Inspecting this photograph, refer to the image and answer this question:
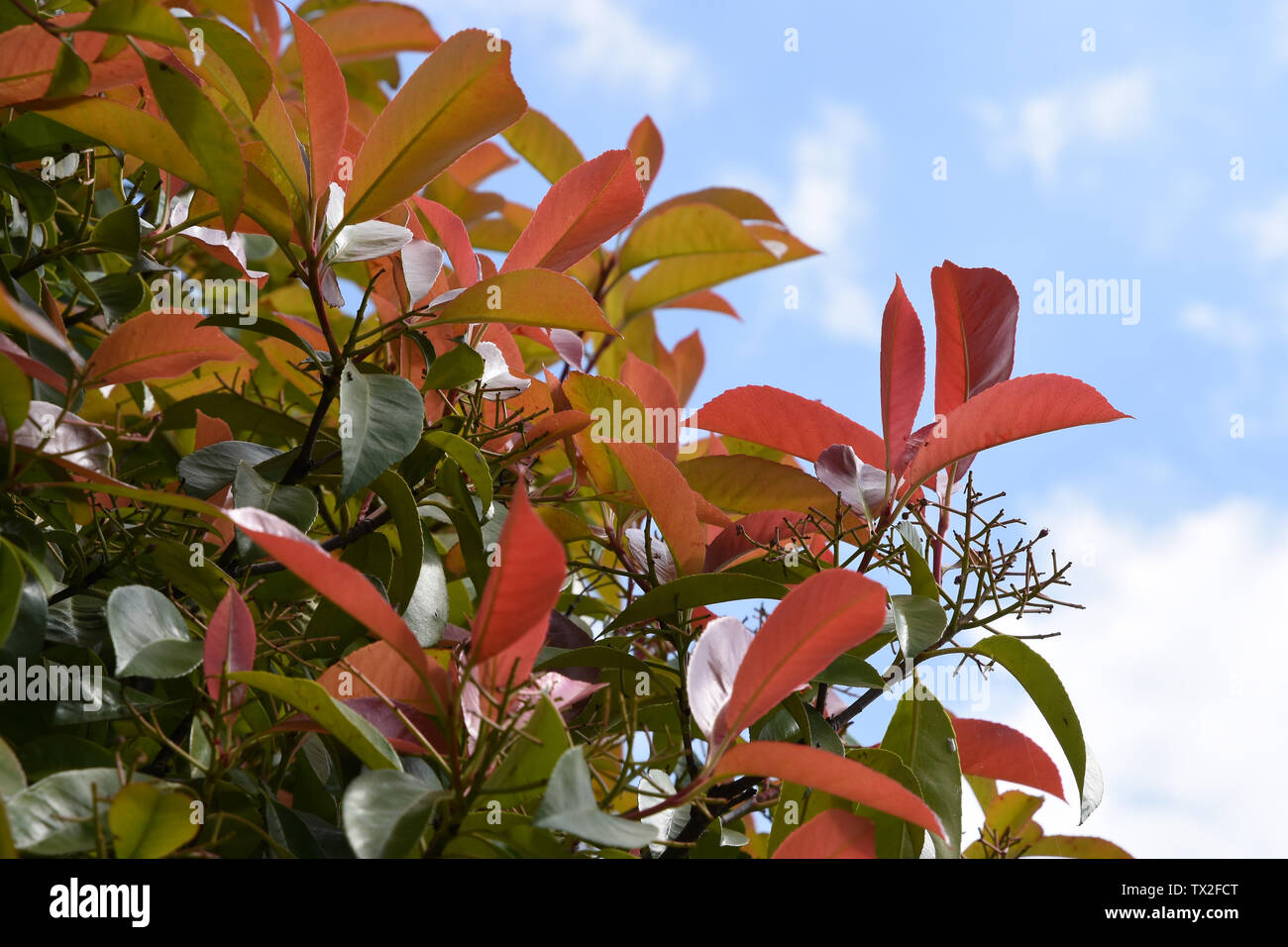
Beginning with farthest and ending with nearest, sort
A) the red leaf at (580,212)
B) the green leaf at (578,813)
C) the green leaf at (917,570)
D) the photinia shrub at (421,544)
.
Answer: the red leaf at (580,212) → the green leaf at (917,570) → the photinia shrub at (421,544) → the green leaf at (578,813)

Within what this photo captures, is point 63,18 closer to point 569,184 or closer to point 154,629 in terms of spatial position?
point 569,184

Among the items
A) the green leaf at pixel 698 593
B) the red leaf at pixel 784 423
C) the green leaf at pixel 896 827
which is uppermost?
the red leaf at pixel 784 423

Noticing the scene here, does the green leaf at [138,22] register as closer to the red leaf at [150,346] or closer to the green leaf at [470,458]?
the red leaf at [150,346]

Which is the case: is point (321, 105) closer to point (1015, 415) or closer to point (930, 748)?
point (1015, 415)

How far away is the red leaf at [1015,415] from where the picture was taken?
920mm

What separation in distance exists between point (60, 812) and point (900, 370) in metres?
0.80

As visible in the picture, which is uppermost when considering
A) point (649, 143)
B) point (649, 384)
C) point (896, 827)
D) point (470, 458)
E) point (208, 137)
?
point (649, 143)

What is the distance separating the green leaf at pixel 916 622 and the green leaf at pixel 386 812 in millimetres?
399

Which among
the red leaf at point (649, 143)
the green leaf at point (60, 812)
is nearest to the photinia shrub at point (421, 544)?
the green leaf at point (60, 812)

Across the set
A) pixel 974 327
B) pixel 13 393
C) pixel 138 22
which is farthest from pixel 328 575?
pixel 974 327

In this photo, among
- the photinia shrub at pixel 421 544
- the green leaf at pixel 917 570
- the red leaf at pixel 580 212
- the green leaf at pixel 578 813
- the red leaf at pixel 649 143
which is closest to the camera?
the green leaf at pixel 578 813

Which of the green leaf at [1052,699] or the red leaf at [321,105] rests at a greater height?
the red leaf at [321,105]

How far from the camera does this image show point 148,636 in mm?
755

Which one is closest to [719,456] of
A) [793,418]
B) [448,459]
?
[793,418]
